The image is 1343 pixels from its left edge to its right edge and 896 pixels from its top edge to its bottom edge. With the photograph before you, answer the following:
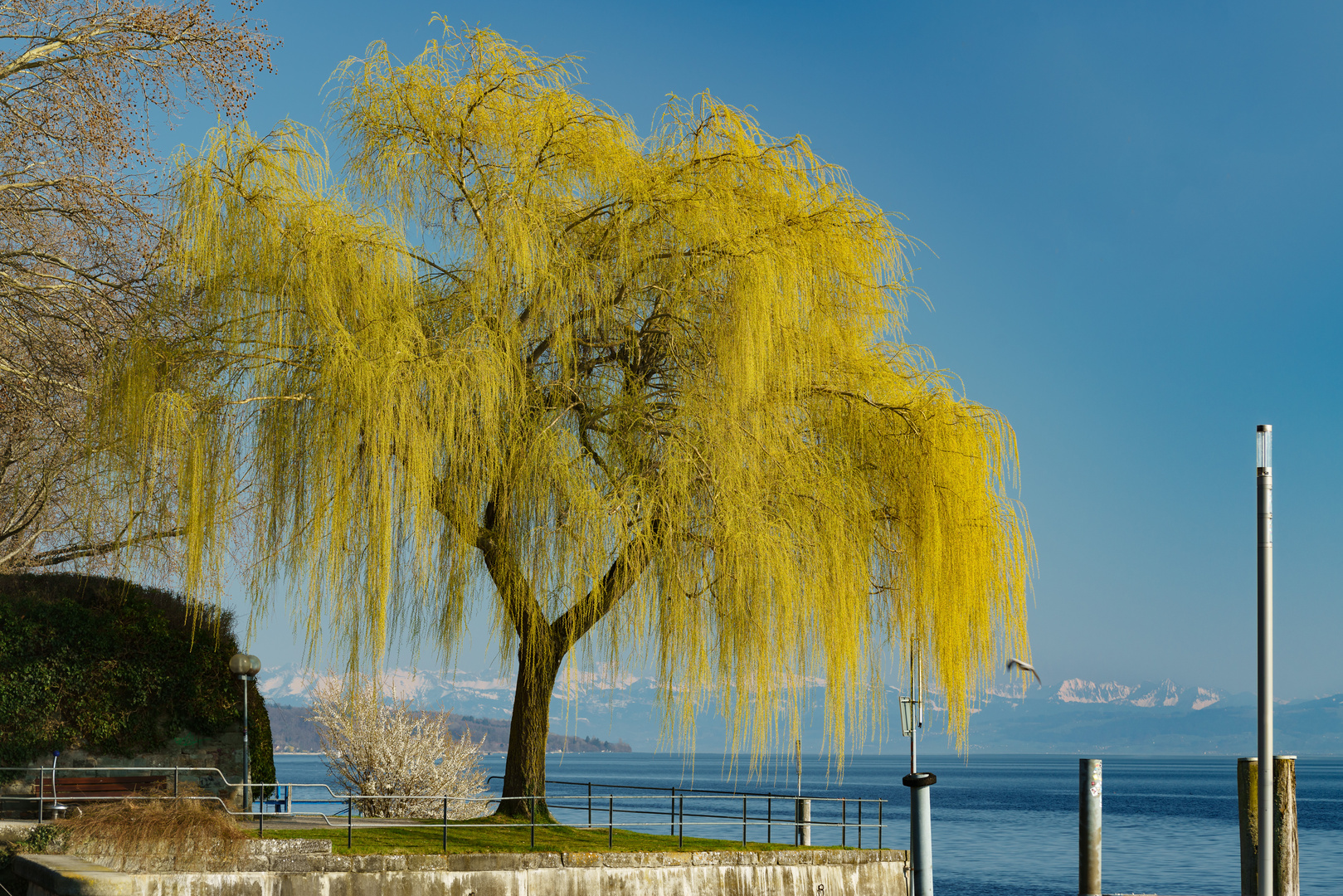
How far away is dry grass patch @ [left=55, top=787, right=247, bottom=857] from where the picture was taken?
1320 centimetres

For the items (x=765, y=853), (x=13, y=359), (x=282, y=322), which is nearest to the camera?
(x=282, y=322)

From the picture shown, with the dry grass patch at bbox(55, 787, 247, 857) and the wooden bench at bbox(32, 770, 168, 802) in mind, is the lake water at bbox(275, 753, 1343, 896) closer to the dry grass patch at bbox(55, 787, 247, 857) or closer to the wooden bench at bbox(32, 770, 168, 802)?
the dry grass patch at bbox(55, 787, 247, 857)

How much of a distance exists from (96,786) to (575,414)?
881cm

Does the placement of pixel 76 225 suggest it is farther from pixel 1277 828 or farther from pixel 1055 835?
pixel 1055 835

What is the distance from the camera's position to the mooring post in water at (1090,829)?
1473cm

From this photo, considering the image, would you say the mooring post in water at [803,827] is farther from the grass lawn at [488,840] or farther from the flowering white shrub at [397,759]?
the flowering white shrub at [397,759]

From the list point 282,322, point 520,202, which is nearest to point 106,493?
point 282,322

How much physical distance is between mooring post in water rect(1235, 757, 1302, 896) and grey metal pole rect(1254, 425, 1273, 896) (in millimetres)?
1313

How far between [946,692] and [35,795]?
13057 millimetres

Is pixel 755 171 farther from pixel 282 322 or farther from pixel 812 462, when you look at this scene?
pixel 282 322

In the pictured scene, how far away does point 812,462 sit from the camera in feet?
52.3

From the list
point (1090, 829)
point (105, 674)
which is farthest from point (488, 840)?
point (1090, 829)

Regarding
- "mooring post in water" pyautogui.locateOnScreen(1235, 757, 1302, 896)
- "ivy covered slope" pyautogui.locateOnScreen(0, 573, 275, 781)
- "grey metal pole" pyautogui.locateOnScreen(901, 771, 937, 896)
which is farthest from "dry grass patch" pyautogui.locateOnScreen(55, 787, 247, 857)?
"mooring post in water" pyautogui.locateOnScreen(1235, 757, 1302, 896)

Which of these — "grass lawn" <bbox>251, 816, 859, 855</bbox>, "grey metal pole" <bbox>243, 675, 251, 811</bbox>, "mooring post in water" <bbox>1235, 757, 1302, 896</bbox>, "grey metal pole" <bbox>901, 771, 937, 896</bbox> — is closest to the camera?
"mooring post in water" <bbox>1235, 757, 1302, 896</bbox>
